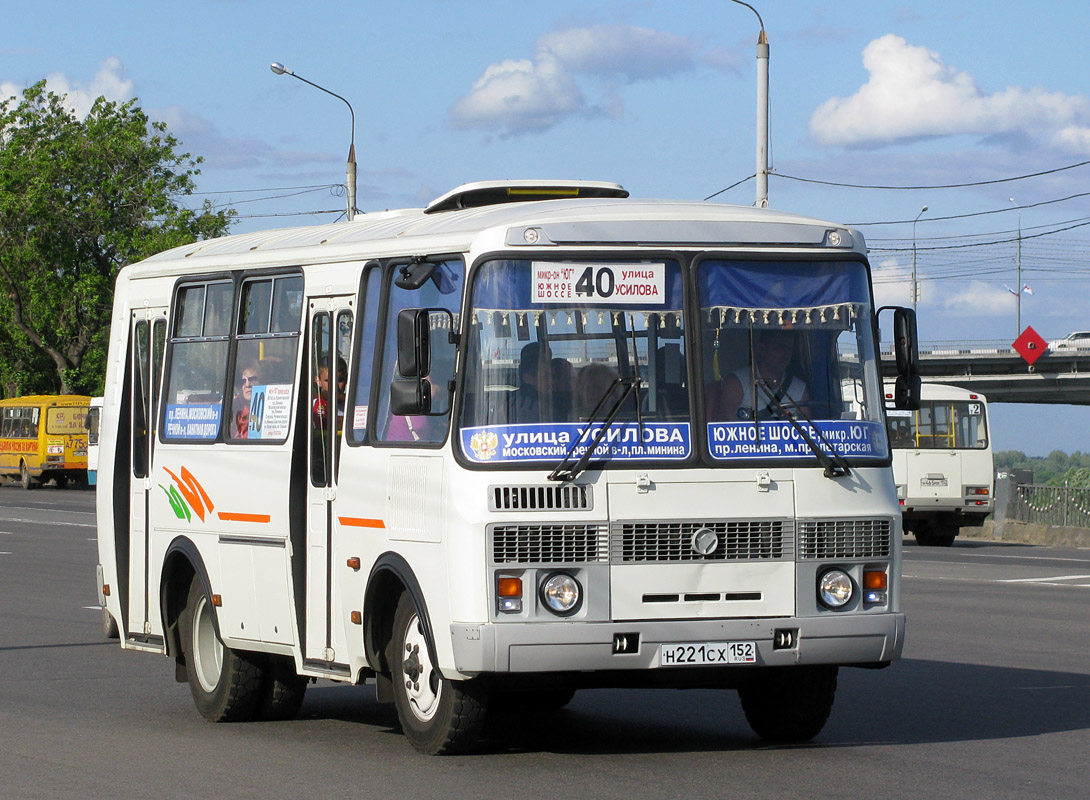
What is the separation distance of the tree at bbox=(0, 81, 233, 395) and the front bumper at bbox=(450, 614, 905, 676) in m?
59.4

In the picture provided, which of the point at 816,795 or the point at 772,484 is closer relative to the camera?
the point at 816,795

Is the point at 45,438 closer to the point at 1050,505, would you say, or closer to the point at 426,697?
the point at 1050,505

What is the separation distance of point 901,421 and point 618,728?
27803mm

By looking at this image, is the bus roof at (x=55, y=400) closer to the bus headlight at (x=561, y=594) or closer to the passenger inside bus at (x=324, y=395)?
the passenger inside bus at (x=324, y=395)

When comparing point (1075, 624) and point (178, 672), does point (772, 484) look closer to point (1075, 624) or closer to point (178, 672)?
point (178, 672)

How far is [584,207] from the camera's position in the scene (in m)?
8.88

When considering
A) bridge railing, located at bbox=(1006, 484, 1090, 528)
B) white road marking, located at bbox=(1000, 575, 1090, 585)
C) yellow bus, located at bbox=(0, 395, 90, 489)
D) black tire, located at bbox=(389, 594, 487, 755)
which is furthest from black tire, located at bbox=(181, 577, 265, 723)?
yellow bus, located at bbox=(0, 395, 90, 489)

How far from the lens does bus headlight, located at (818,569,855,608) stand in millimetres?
8586

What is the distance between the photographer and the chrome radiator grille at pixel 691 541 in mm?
8336

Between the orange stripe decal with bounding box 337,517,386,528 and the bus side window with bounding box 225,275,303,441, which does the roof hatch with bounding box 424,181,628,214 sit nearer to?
the bus side window with bounding box 225,275,303,441

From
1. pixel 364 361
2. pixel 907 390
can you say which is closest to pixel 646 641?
pixel 907 390

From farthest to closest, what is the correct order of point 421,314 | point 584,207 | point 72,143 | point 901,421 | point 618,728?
point 72,143 < point 901,421 < point 618,728 < point 584,207 < point 421,314

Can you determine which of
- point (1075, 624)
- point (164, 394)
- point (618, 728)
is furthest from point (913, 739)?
point (1075, 624)

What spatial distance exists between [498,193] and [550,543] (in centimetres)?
295
